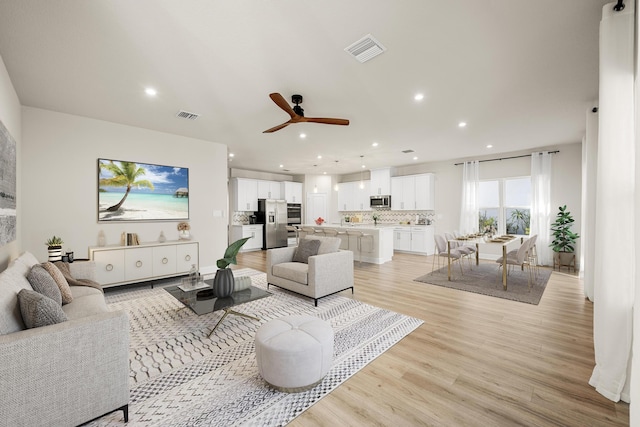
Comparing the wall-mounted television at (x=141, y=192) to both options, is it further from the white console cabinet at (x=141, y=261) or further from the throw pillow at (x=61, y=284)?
the throw pillow at (x=61, y=284)

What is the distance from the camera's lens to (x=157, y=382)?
2082mm

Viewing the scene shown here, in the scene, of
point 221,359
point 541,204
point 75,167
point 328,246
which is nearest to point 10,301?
point 221,359

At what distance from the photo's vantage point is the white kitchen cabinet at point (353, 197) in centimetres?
959

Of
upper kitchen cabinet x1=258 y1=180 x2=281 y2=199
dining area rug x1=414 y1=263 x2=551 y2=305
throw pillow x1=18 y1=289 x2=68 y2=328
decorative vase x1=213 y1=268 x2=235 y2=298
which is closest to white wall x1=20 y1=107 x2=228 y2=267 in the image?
decorative vase x1=213 y1=268 x2=235 y2=298

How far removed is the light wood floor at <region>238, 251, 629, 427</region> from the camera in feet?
5.70

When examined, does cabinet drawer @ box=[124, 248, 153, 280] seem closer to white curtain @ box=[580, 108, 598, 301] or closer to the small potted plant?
the small potted plant

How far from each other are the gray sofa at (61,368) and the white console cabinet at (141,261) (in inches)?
104

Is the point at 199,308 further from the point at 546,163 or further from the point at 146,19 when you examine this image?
the point at 546,163

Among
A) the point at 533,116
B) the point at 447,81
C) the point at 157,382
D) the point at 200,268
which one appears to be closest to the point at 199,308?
the point at 157,382

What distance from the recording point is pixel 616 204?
195 cm

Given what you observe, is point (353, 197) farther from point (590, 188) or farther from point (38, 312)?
point (38, 312)

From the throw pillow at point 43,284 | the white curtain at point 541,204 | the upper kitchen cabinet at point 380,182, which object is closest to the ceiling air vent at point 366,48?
the throw pillow at point 43,284

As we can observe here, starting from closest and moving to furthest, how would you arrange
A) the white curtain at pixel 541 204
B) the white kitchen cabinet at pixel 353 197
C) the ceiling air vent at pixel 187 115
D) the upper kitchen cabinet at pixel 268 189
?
the ceiling air vent at pixel 187 115
the white curtain at pixel 541 204
the upper kitchen cabinet at pixel 268 189
the white kitchen cabinet at pixel 353 197

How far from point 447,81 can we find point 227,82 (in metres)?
2.53
